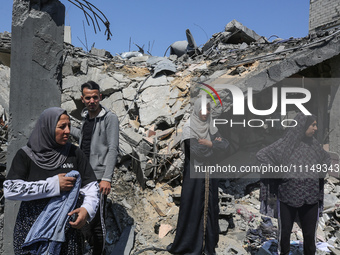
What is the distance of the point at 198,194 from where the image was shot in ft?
12.4

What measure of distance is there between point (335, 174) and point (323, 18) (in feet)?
35.1

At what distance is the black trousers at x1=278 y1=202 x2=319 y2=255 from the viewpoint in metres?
3.23

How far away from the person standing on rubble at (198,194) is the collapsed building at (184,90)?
111 centimetres

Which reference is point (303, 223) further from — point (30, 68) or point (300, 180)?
point (30, 68)

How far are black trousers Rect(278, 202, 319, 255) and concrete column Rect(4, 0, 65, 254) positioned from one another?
2885 mm

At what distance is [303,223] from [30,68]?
3450 mm

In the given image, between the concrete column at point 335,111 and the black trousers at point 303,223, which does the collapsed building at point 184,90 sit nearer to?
the concrete column at point 335,111

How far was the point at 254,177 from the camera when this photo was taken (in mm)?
6539

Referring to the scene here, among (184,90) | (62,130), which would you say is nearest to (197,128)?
(62,130)

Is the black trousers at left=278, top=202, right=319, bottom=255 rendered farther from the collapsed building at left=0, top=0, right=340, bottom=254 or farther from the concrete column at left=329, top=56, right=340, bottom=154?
the concrete column at left=329, top=56, right=340, bottom=154

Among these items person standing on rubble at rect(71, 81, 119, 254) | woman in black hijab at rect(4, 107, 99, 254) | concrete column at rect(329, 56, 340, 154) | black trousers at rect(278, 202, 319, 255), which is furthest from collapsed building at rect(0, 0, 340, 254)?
woman in black hijab at rect(4, 107, 99, 254)

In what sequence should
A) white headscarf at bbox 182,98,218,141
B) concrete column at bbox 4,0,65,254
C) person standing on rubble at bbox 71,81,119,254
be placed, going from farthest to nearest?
white headscarf at bbox 182,98,218,141 → person standing on rubble at bbox 71,81,119,254 → concrete column at bbox 4,0,65,254

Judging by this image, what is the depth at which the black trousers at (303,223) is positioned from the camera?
3.23 m

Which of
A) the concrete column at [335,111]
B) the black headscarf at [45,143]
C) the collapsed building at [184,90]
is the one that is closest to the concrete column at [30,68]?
the black headscarf at [45,143]
